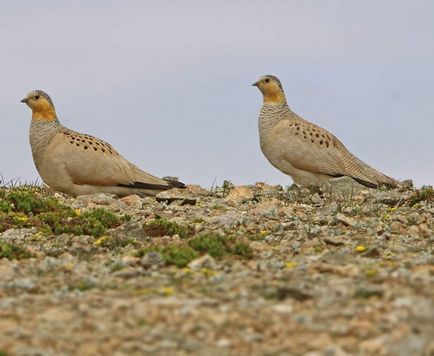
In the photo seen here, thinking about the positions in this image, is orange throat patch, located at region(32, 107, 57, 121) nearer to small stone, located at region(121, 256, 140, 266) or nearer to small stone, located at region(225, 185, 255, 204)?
small stone, located at region(225, 185, 255, 204)

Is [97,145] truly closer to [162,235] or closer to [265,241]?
[162,235]

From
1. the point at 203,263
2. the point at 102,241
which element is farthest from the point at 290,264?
the point at 102,241

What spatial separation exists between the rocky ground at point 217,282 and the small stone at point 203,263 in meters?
0.01

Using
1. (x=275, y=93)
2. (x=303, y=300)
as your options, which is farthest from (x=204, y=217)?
(x=303, y=300)

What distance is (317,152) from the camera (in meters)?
21.5

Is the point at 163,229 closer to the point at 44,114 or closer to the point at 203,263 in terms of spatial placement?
the point at 203,263

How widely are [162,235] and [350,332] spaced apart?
25.7 feet

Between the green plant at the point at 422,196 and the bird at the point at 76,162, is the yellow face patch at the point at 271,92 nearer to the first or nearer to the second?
the bird at the point at 76,162

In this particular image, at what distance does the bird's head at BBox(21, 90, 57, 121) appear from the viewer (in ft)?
67.2

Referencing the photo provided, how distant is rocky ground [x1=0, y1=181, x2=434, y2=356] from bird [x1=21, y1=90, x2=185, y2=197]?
1.66 meters

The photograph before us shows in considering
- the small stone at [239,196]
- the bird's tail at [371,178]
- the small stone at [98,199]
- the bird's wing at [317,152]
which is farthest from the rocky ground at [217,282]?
the bird's tail at [371,178]

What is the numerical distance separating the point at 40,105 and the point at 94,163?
6.53 feet

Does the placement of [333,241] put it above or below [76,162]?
below

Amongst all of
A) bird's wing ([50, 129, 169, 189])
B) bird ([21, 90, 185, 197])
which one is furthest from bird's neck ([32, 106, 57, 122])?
bird's wing ([50, 129, 169, 189])
